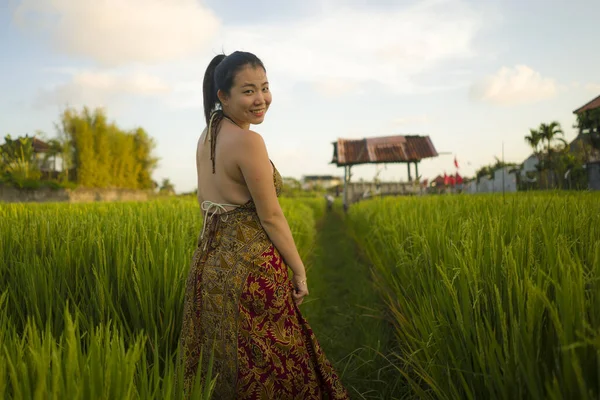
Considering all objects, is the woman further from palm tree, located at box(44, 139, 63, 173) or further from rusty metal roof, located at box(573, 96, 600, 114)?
palm tree, located at box(44, 139, 63, 173)

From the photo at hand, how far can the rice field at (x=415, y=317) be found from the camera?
0.92 m

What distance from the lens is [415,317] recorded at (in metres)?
1.64

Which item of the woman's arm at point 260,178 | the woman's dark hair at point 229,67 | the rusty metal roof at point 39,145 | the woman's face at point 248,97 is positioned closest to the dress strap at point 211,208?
the woman's arm at point 260,178

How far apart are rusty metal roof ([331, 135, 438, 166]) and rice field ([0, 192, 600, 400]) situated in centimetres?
1329

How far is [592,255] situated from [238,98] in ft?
4.66

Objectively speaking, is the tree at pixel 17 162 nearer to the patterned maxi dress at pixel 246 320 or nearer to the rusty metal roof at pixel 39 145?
the rusty metal roof at pixel 39 145

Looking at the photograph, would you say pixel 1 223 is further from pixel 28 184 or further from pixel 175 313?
pixel 28 184

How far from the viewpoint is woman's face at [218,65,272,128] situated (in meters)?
1.55

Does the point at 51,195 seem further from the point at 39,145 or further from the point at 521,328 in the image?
the point at 521,328

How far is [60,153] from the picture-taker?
73.9 feet

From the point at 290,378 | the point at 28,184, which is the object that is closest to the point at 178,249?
the point at 290,378

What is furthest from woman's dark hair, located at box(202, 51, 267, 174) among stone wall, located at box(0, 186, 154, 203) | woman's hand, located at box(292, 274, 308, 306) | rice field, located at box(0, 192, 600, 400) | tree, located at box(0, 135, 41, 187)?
tree, located at box(0, 135, 41, 187)

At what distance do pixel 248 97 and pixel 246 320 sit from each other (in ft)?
2.74

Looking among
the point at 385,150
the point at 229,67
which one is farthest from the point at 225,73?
the point at 385,150
